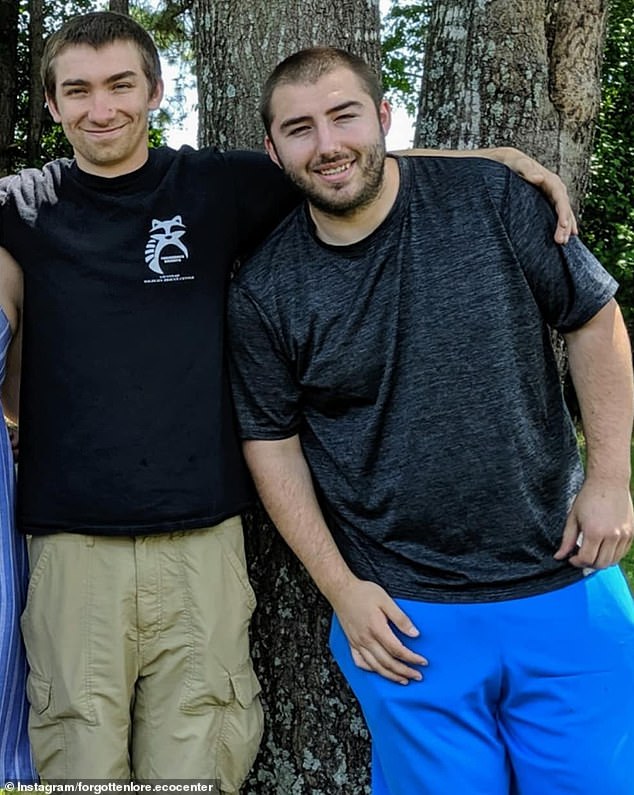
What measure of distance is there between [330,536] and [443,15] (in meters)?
1.81

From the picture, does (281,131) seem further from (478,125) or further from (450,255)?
(478,125)

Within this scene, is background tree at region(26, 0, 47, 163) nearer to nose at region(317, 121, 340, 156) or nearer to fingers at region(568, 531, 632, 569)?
nose at region(317, 121, 340, 156)

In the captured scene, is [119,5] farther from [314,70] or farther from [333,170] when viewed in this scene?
[333,170]

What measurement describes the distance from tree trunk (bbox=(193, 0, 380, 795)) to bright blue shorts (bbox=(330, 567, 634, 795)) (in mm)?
710

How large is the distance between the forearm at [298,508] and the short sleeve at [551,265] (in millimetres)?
760

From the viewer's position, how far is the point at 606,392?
2459 mm

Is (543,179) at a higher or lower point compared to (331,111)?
lower

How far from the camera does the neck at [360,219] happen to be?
2.45 m

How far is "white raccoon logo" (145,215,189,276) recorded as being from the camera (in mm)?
2619

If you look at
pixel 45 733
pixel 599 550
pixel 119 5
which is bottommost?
pixel 45 733

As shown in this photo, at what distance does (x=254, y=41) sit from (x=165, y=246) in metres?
0.90

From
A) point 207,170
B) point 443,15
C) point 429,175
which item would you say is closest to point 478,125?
point 443,15

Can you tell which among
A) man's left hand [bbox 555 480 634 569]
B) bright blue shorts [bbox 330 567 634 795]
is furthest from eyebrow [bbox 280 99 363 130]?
bright blue shorts [bbox 330 567 634 795]

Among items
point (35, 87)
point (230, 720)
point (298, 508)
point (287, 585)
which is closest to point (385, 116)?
point (298, 508)
